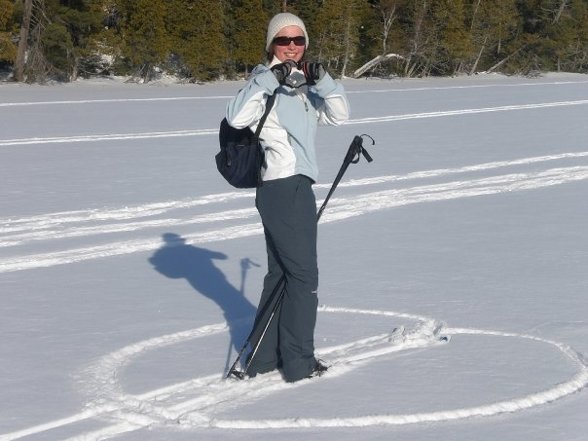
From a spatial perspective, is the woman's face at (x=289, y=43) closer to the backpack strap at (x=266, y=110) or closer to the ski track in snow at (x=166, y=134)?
A: the backpack strap at (x=266, y=110)

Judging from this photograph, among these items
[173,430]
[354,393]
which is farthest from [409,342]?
[173,430]

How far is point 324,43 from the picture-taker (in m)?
30.3

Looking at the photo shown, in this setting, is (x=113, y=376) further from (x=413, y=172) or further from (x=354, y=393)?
(x=413, y=172)

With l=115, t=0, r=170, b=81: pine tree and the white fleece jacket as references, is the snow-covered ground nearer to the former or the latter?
the white fleece jacket

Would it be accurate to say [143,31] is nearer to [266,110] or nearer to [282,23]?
[282,23]

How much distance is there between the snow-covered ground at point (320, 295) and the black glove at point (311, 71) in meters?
1.28

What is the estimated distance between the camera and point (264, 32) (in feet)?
91.7

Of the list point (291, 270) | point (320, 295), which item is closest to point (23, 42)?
point (320, 295)

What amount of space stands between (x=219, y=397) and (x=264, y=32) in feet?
79.2

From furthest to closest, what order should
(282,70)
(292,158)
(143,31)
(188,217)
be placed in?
(143,31) < (188,217) < (292,158) < (282,70)

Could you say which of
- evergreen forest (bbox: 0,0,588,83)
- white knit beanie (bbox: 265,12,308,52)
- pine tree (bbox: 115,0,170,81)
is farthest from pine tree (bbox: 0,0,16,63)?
white knit beanie (bbox: 265,12,308,52)

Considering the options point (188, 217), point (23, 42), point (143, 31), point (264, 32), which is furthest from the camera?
point (264, 32)

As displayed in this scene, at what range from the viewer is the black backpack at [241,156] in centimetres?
446

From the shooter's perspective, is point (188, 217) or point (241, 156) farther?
point (188, 217)
